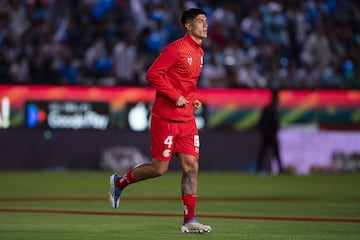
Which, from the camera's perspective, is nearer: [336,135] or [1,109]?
[1,109]

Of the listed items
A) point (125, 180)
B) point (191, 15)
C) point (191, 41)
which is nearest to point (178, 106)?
point (191, 41)

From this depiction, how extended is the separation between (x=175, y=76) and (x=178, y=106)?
45 cm

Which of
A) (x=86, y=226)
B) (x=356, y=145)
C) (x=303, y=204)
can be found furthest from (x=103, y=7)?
(x=86, y=226)

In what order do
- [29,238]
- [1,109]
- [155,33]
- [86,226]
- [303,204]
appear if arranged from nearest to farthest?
[29,238]
[86,226]
[303,204]
[1,109]
[155,33]

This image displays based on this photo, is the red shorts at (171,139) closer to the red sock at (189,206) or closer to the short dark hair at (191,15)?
the red sock at (189,206)

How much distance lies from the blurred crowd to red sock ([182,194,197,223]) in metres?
14.1

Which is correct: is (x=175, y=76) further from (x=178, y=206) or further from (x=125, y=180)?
(x=178, y=206)

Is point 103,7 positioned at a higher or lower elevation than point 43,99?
higher

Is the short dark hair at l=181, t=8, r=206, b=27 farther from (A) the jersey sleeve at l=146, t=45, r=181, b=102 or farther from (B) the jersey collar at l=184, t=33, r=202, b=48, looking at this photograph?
(A) the jersey sleeve at l=146, t=45, r=181, b=102

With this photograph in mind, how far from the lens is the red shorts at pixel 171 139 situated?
11781 mm

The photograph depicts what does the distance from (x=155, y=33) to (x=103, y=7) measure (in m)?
1.59

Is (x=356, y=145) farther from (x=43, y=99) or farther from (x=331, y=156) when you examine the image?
(x=43, y=99)

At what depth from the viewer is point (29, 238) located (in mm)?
10539

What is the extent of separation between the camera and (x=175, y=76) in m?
11.9
